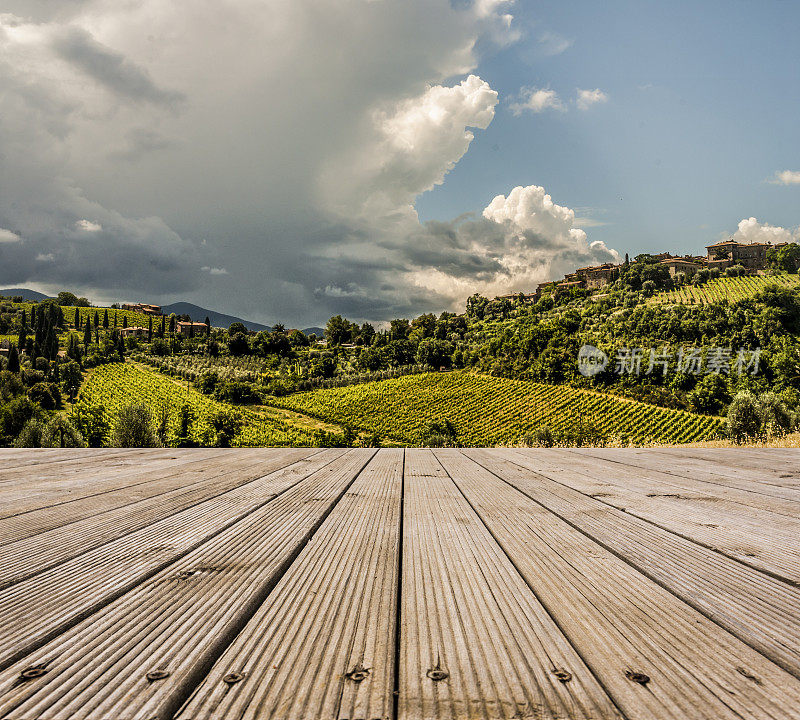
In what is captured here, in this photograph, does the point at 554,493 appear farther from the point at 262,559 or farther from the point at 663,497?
the point at 262,559

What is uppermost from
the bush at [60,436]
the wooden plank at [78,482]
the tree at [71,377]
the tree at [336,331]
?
the tree at [336,331]

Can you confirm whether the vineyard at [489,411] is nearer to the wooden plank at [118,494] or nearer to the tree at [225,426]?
the tree at [225,426]

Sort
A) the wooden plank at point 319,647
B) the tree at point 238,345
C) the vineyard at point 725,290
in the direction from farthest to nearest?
the tree at point 238,345, the vineyard at point 725,290, the wooden plank at point 319,647

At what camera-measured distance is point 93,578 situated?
1004mm

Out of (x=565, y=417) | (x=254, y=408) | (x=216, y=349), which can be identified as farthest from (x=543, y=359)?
(x=216, y=349)

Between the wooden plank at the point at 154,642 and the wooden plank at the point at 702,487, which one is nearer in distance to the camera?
the wooden plank at the point at 154,642

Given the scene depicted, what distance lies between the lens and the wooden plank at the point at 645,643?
59 cm

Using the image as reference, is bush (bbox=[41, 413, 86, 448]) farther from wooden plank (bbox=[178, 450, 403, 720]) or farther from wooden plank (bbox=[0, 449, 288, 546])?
wooden plank (bbox=[178, 450, 403, 720])

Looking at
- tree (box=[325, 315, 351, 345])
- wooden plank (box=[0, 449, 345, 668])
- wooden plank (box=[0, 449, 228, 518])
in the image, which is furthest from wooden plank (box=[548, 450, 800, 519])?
tree (box=[325, 315, 351, 345])

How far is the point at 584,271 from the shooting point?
128m

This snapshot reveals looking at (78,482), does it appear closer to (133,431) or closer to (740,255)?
(133,431)

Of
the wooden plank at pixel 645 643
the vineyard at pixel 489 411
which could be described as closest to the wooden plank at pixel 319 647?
the wooden plank at pixel 645 643

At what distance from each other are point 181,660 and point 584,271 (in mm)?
140504

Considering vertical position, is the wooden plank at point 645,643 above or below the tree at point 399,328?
below
